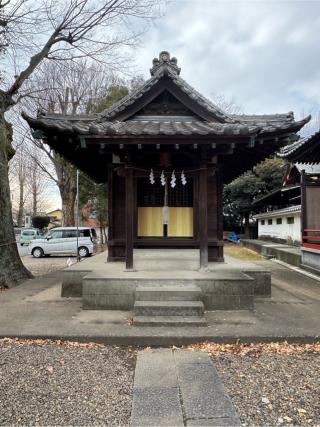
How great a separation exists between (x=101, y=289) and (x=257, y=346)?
286 centimetres

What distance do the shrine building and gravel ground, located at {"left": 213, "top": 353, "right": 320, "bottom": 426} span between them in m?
2.79

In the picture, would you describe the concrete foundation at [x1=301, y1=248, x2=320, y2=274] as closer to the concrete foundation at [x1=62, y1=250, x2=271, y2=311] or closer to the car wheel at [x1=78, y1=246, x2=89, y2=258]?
the concrete foundation at [x1=62, y1=250, x2=271, y2=311]

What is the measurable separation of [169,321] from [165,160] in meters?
3.63

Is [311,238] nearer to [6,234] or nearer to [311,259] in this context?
[311,259]

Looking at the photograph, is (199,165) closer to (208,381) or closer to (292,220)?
(208,381)

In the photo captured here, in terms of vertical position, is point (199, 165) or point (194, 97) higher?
point (194, 97)

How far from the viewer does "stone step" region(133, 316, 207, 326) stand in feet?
15.9

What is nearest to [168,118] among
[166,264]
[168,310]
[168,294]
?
[166,264]

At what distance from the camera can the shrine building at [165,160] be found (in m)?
6.48

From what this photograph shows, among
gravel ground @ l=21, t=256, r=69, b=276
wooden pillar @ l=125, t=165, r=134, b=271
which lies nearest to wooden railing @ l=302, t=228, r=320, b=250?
wooden pillar @ l=125, t=165, r=134, b=271

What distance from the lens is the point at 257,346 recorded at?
14.3 feet

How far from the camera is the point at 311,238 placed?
11.0m

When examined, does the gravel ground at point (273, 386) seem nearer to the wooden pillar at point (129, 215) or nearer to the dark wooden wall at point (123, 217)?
the wooden pillar at point (129, 215)

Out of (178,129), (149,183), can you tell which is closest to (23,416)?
(178,129)
